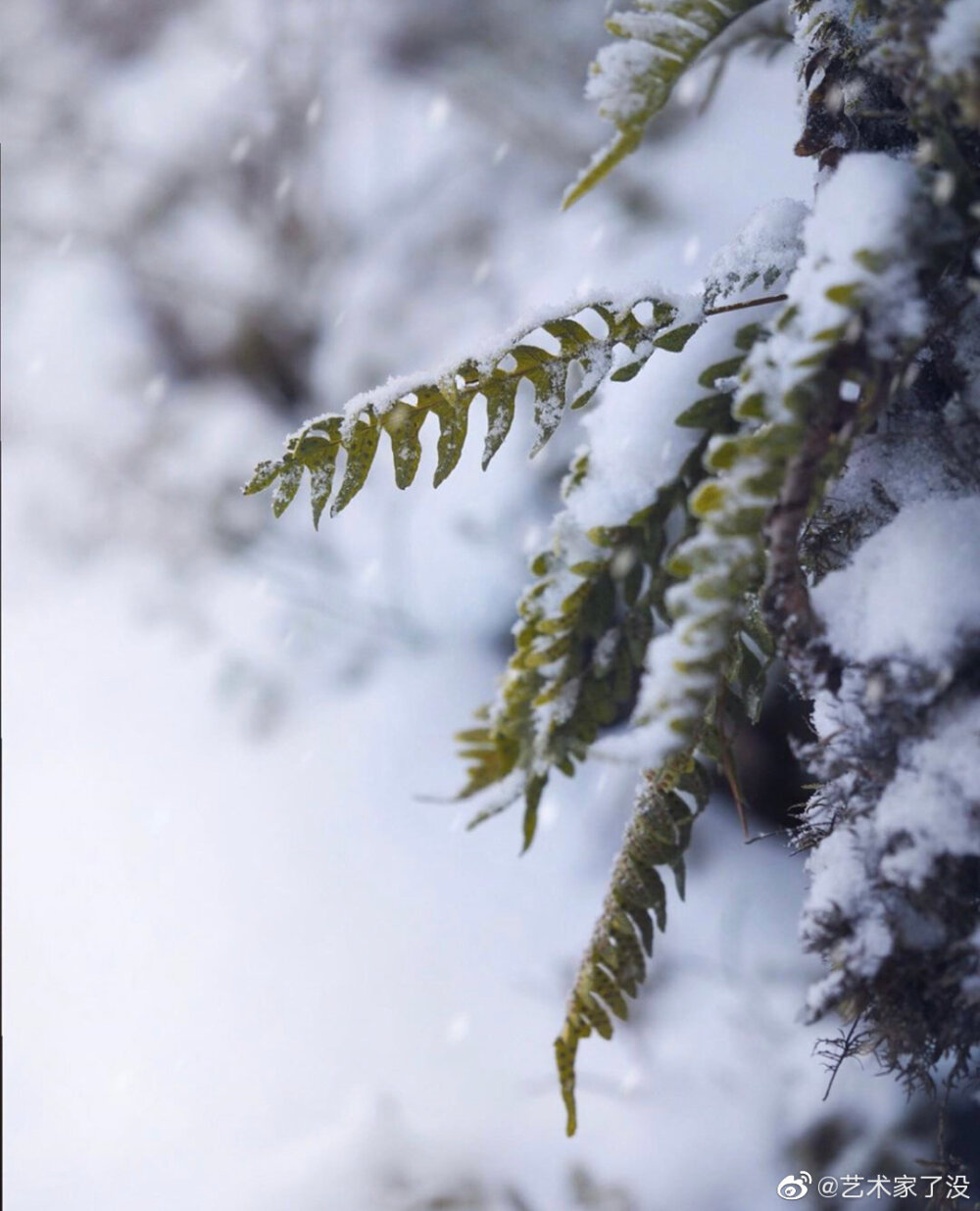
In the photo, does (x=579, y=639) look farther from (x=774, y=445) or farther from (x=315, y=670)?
(x=315, y=670)

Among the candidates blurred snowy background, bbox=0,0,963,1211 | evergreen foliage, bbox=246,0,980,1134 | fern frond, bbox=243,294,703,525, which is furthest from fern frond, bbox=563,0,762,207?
blurred snowy background, bbox=0,0,963,1211

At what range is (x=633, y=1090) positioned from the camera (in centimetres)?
145

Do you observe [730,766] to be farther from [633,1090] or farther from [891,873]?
[633,1090]

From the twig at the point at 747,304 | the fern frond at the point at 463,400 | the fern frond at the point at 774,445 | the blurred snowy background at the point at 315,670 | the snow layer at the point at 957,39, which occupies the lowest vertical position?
the fern frond at the point at 774,445

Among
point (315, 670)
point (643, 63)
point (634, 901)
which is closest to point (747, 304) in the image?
point (643, 63)

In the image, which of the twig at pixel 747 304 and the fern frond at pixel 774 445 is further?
the twig at pixel 747 304

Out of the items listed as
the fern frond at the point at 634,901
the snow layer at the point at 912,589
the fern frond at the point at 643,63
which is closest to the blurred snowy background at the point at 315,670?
the fern frond at the point at 634,901

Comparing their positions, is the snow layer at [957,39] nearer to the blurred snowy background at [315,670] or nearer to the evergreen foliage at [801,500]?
the evergreen foliage at [801,500]

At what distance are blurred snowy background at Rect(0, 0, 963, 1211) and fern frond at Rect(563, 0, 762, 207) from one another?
49.4 inches

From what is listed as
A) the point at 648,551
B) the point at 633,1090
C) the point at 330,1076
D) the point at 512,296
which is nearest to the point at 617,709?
the point at 648,551

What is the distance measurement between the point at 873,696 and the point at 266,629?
216 cm

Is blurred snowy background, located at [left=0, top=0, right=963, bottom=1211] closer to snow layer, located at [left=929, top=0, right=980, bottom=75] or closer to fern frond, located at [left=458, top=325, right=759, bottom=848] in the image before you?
fern frond, located at [left=458, top=325, right=759, bottom=848]

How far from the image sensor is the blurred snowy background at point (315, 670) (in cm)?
149

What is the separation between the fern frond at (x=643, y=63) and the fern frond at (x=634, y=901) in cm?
26
